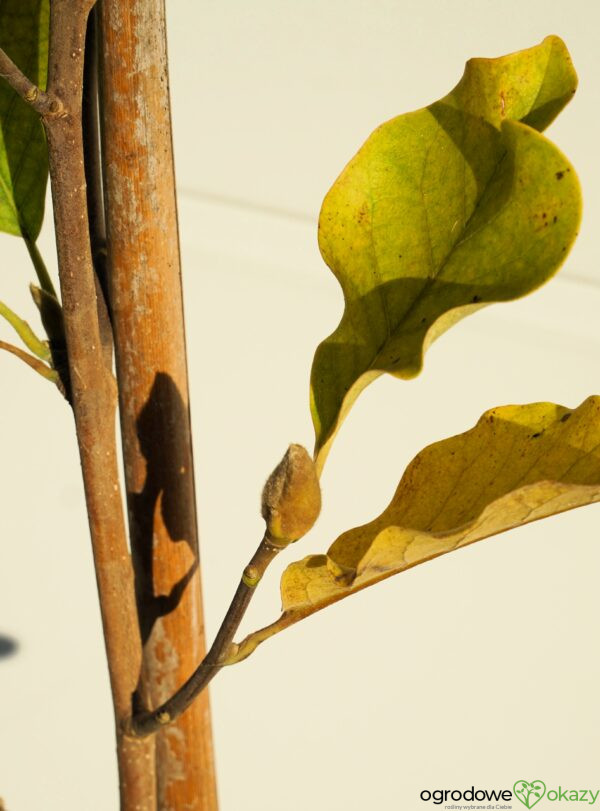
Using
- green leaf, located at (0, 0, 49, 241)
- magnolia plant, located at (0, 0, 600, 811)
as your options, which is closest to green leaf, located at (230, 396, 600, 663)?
magnolia plant, located at (0, 0, 600, 811)

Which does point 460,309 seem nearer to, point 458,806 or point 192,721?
point 192,721

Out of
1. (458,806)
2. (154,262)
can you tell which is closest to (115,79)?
(154,262)

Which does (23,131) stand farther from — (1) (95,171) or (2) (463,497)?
(2) (463,497)

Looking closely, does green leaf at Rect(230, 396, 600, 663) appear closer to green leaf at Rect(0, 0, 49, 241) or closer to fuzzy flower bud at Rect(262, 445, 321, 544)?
fuzzy flower bud at Rect(262, 445, 321, 544)

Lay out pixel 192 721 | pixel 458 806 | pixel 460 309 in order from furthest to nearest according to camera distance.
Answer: pixel 458 806 < pixel 192 721 < pixel 460 309

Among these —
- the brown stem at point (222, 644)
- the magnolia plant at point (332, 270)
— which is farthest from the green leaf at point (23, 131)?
the brown stem at point (222, 644)

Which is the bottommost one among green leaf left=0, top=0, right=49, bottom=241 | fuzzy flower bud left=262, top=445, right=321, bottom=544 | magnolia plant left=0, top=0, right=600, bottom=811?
fuzzy flower bud left=262, top=445, right=321, bottom=544
